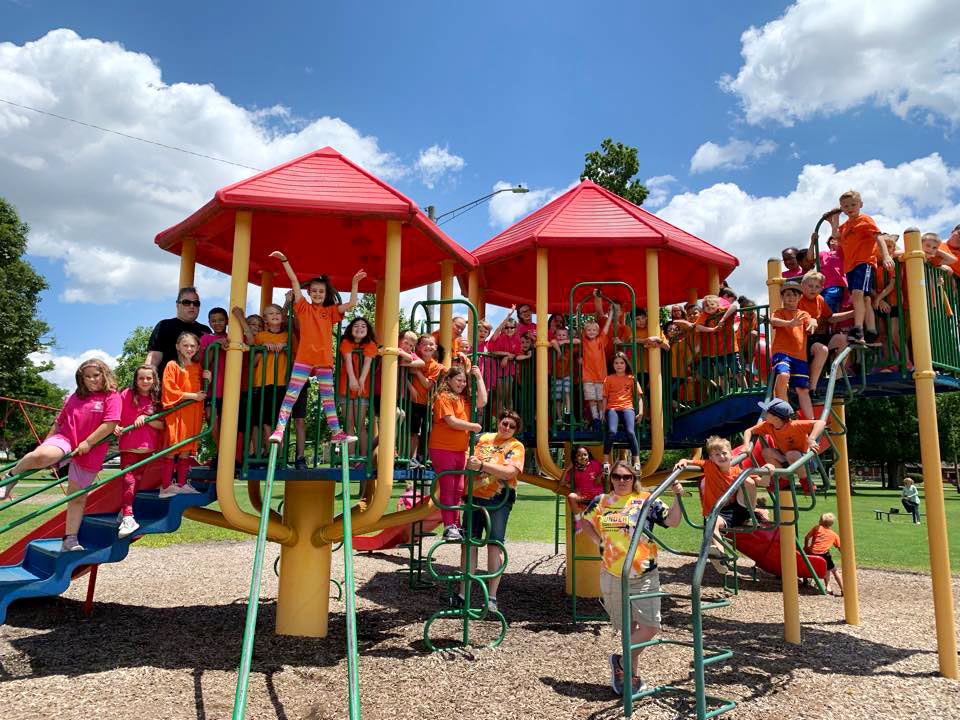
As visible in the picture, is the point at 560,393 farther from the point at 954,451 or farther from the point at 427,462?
the point at 954,451

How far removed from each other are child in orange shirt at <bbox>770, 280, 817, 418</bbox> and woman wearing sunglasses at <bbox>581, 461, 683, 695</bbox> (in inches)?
79.2

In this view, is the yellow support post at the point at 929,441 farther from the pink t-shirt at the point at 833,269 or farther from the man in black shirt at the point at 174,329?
the man in black shirt at the point at 174,329

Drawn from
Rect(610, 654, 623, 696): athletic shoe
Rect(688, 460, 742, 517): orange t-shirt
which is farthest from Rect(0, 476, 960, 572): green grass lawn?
Rect(610, 654, 623, 696): athletic shoe

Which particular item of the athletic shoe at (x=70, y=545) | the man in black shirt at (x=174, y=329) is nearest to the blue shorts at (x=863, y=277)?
the man in black shirt at (x=174, y=329)

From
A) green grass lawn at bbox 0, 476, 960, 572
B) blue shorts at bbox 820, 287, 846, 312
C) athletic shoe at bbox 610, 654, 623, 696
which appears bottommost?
green grass lawn at bbox 0, 476, 960, 572

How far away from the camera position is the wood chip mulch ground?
5.09 meters

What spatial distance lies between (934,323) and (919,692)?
3.45 metres

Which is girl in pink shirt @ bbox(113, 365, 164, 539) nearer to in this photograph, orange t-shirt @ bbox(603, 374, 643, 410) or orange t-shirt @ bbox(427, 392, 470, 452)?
orange t-shirt @ bbox(427, 392, 470, 452)

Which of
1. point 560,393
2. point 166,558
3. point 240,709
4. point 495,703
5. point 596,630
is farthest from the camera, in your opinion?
point 166,558

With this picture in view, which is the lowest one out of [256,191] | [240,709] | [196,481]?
[240,709]

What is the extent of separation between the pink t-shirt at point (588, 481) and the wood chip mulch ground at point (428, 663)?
1.53 meters

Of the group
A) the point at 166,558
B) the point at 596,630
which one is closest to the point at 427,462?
the point at 596,630

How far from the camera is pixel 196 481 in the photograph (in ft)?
21.9

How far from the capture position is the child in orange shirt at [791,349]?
6.61 meters
